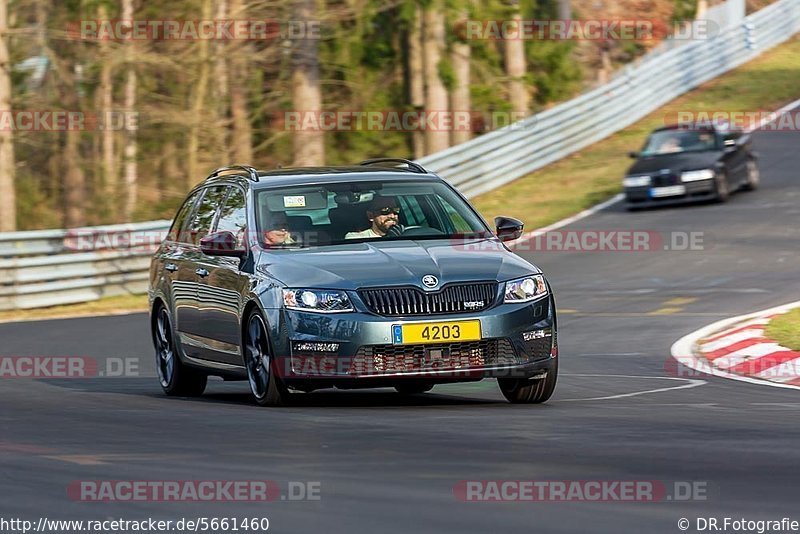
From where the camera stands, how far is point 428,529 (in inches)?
234

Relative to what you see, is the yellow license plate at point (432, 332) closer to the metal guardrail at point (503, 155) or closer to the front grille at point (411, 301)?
the front grille at point (411, 301)

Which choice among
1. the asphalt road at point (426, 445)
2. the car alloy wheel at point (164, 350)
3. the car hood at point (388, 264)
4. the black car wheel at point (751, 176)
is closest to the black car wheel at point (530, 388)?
the asphalt road at point (426, 445)

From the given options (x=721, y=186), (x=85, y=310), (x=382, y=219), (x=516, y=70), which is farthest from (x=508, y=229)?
(x=516, y=70)

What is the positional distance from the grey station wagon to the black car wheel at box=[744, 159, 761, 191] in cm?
1739

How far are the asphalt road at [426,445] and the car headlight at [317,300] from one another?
2.11 ft

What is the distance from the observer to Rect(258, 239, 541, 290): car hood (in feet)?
32.4

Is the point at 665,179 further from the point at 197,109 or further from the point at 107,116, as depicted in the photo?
the point at 107,116

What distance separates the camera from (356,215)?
10.8 metres

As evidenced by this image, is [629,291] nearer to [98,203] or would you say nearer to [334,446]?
[334,446]

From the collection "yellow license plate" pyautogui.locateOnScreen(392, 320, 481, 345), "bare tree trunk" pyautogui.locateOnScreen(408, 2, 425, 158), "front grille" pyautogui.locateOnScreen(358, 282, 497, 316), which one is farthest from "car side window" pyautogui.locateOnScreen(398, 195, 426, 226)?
"bare tree trunk" pyautogui.locateOnScreen(408, 2, 425, 158)

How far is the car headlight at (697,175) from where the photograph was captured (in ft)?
88.3

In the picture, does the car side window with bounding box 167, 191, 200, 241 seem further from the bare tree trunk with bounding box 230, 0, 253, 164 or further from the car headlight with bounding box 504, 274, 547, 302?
the bare tree trunk with bounding box 230, 0, 253, 164

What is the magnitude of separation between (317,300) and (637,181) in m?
17.9

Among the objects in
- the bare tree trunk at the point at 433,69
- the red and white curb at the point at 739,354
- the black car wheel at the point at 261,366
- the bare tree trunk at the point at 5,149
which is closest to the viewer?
the black car wheel at the point at 261,366
